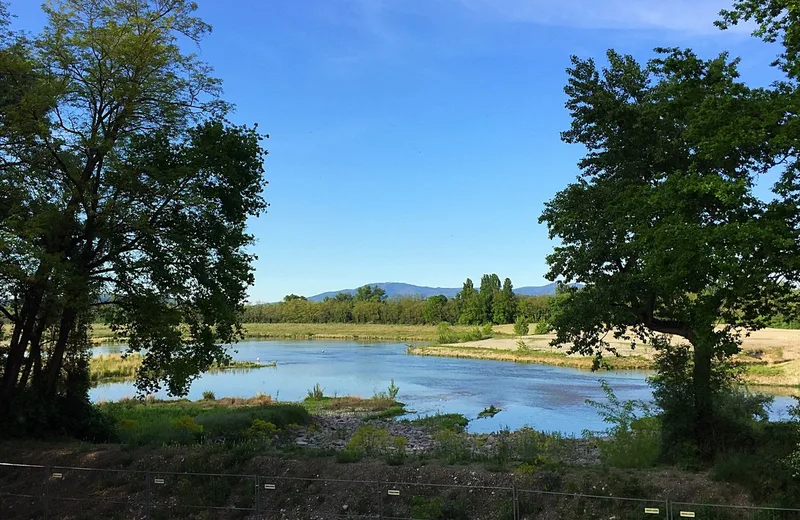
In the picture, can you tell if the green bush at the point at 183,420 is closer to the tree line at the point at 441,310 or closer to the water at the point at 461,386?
the water at the point at 461,386

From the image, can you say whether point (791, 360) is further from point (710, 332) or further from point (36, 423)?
point (36, 423)

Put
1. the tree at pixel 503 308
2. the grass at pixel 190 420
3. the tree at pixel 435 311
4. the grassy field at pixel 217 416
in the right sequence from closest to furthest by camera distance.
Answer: the grass at pixel 190 420, the grassy field at pixel 217 416, the tree at pixel 503 308, the tree at pixel 435 311

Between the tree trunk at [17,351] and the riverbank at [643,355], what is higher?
the tree trunk at [17,351]

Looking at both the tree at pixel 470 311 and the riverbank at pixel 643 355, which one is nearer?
the riverbank at pixel 643 355

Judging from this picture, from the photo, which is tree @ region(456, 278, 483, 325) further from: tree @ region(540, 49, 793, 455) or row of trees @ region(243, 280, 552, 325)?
tree @ region(540, 49, 793, 455)

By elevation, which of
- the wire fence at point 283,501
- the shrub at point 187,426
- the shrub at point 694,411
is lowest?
the shrub at point 187,426

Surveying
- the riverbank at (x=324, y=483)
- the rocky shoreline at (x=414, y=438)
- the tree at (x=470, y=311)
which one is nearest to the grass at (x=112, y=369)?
the rocky shoreline at (x=414, y=438)

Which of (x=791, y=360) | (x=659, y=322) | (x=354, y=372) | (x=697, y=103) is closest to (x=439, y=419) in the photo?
(x=659, y=322)

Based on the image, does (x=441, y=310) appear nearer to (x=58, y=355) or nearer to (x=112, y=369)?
(x=112, y=369)

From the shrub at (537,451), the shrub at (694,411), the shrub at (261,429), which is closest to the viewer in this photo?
the shrub at (537,451)

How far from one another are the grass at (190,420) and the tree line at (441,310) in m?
84.5

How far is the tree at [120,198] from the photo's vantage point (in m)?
16.0

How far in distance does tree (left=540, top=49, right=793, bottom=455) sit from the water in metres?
12.7

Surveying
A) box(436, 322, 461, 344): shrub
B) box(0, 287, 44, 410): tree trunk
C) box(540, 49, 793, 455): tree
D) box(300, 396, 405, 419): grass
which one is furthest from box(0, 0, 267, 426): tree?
box(436, 322, 461, 344): shrub
